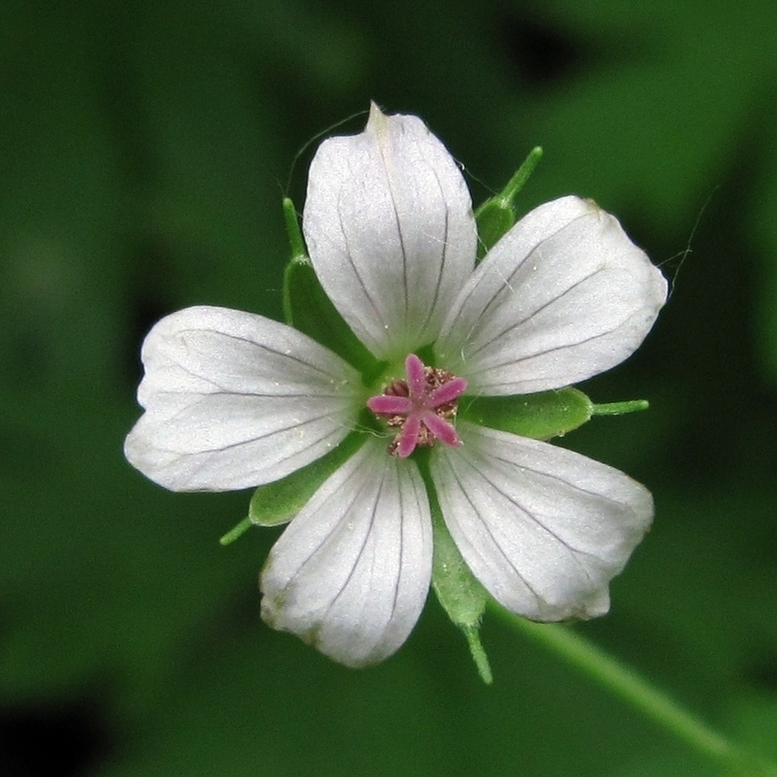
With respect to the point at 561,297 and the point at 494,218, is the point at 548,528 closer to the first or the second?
the point at 561,297

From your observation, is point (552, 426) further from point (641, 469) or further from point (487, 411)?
point (641, 469)

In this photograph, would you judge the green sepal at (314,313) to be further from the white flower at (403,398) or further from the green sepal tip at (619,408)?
the green sepal tip at (619,408)

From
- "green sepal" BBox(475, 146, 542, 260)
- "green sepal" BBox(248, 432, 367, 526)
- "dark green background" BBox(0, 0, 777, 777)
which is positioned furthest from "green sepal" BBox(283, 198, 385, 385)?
"dark green background" BBox(0, 0, 777, 777)

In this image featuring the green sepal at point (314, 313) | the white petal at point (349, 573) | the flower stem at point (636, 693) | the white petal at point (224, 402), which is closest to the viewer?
the white petal at point (224, 402)

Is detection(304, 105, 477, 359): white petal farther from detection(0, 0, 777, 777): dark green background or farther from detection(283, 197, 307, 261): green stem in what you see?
detection(0, 0, 777, 777): dark green background

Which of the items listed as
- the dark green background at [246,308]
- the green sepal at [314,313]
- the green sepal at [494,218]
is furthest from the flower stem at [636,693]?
the green sepal at [494,218]

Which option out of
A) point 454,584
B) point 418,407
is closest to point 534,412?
point 418,407
